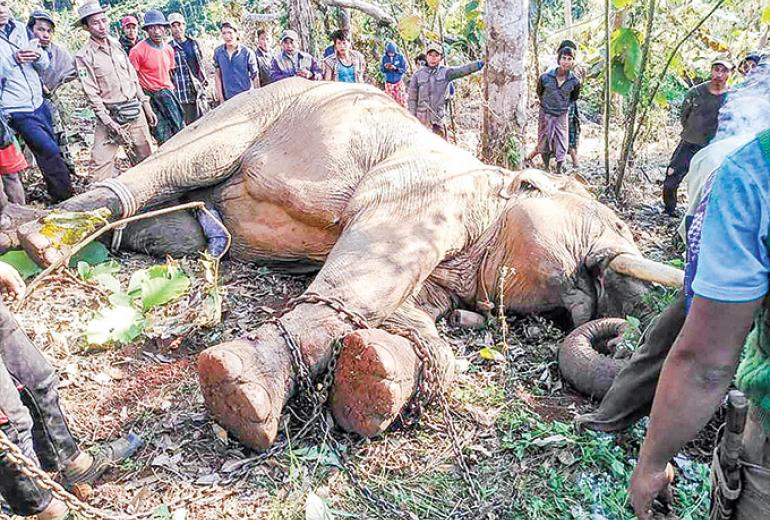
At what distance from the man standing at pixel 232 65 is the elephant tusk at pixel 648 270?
20.4 feet

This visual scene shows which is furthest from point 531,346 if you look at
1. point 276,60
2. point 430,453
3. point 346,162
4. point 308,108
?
point 276,60

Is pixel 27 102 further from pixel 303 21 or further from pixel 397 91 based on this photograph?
pixel 397 91

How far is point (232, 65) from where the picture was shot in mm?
8727

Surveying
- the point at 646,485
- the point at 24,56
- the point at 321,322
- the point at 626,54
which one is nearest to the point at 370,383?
the point at 321,322

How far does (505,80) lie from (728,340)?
565 centimetres

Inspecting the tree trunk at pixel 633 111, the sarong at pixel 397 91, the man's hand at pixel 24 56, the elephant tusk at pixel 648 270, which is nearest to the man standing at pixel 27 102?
the man's hand at pixel 24 56

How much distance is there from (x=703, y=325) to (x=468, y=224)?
3313mm

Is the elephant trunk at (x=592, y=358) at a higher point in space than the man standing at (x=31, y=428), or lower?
lower

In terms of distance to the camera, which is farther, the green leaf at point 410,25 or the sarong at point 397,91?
the sarong at point 397,91

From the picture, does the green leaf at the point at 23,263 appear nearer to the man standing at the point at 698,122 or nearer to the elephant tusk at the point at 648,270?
the elephant tusk at the point at 648,270

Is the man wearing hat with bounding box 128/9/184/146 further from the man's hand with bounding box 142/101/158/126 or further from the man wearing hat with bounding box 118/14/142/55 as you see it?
the man wearing hat with bounding box 118/14/142/55

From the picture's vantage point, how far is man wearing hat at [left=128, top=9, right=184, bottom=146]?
316 inches

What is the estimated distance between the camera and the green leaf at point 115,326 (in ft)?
12.8

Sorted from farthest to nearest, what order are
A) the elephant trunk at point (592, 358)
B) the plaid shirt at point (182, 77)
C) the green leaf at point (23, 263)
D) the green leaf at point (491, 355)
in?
the plaid shirt at point (182, 77), the green leaf at point (23, 263), the green leaf at point (491, 355), the elephant trunk at point (592, 358)
